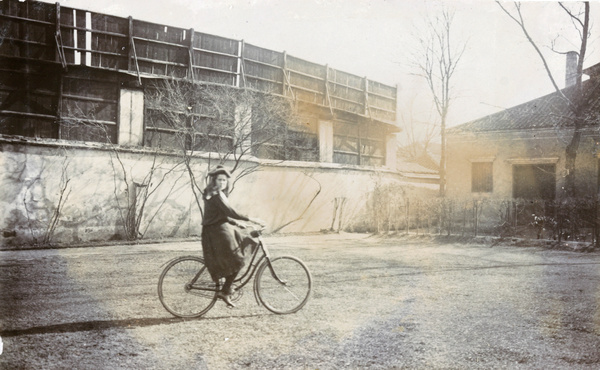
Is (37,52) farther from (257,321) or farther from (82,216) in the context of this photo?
(257,321)

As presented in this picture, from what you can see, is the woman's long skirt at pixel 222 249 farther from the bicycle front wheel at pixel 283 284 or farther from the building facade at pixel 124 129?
the building facade at pixel 124 129

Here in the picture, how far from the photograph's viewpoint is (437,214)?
15500 millimetres

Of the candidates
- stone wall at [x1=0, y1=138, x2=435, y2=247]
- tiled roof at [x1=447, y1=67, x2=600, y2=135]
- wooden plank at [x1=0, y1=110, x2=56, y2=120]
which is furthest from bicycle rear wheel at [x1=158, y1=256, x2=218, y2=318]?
tiled roof at [x1=447, y1=67, x2=600, y2=135]

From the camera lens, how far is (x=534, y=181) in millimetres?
20359

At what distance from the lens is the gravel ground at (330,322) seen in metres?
3.86

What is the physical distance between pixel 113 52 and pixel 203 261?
10.1m

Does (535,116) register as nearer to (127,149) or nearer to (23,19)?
(127,149)

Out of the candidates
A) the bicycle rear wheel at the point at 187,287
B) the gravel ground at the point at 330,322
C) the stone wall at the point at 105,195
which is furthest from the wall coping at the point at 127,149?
the bicycle rear wheel at the point at 187,287

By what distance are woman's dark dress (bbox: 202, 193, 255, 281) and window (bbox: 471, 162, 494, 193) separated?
64.1ft

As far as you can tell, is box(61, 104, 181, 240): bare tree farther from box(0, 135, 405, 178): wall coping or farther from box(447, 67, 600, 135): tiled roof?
box(447, 67, 600, 135): tiled roof

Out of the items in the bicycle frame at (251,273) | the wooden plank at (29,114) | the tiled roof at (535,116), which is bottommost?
the bicycle frame at (251,273)

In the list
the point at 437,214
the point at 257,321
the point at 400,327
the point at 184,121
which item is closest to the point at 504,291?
the point at 400,327

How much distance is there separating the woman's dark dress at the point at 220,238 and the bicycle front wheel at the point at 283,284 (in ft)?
1.06

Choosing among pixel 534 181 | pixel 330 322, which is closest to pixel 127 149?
pixel 330 322
